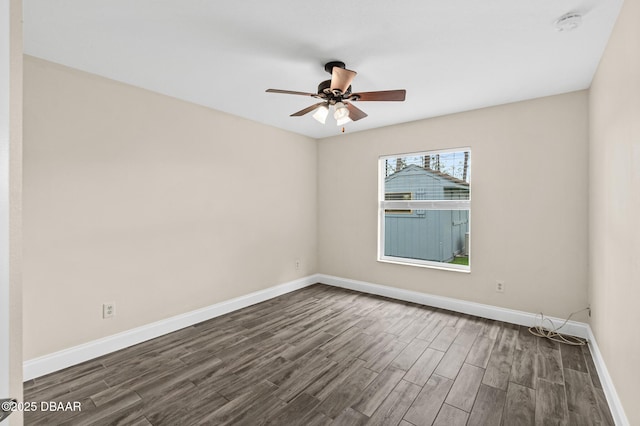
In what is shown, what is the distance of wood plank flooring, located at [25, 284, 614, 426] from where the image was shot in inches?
72.8

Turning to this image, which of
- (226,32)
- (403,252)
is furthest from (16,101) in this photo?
(403,252)

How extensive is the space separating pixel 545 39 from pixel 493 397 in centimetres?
250

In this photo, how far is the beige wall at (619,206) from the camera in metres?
1.53

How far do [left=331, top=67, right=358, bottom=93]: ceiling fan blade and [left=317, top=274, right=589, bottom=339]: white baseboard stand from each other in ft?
9.38

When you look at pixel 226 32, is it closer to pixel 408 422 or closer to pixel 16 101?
pixel 16 101

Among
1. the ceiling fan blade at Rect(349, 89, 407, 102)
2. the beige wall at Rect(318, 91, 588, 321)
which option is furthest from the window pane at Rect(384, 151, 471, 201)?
the ceiling fan blade at Rect(349, 89, 407, 102)

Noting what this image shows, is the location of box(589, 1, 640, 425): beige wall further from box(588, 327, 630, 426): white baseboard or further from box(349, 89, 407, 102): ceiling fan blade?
box(349, 89, 407, 102): ceiling fan blade

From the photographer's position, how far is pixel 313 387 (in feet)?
7.00

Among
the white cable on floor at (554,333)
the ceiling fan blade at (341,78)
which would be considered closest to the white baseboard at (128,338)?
the ceiling fan blade at (341,78)

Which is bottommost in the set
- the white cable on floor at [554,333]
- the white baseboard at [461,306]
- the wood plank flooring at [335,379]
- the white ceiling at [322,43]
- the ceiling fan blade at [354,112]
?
the wood plank flooring at [335,379]

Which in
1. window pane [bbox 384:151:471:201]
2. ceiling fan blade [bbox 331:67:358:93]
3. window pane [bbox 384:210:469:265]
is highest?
ceiling fan blade [bbox 331:67:358:93]

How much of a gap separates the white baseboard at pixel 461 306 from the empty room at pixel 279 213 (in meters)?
0.03

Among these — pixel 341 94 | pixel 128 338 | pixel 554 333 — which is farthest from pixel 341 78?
pixel 554 333

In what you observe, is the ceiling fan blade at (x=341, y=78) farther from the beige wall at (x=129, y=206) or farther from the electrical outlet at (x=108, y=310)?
the electrical outlet at (x=108, y=310)
